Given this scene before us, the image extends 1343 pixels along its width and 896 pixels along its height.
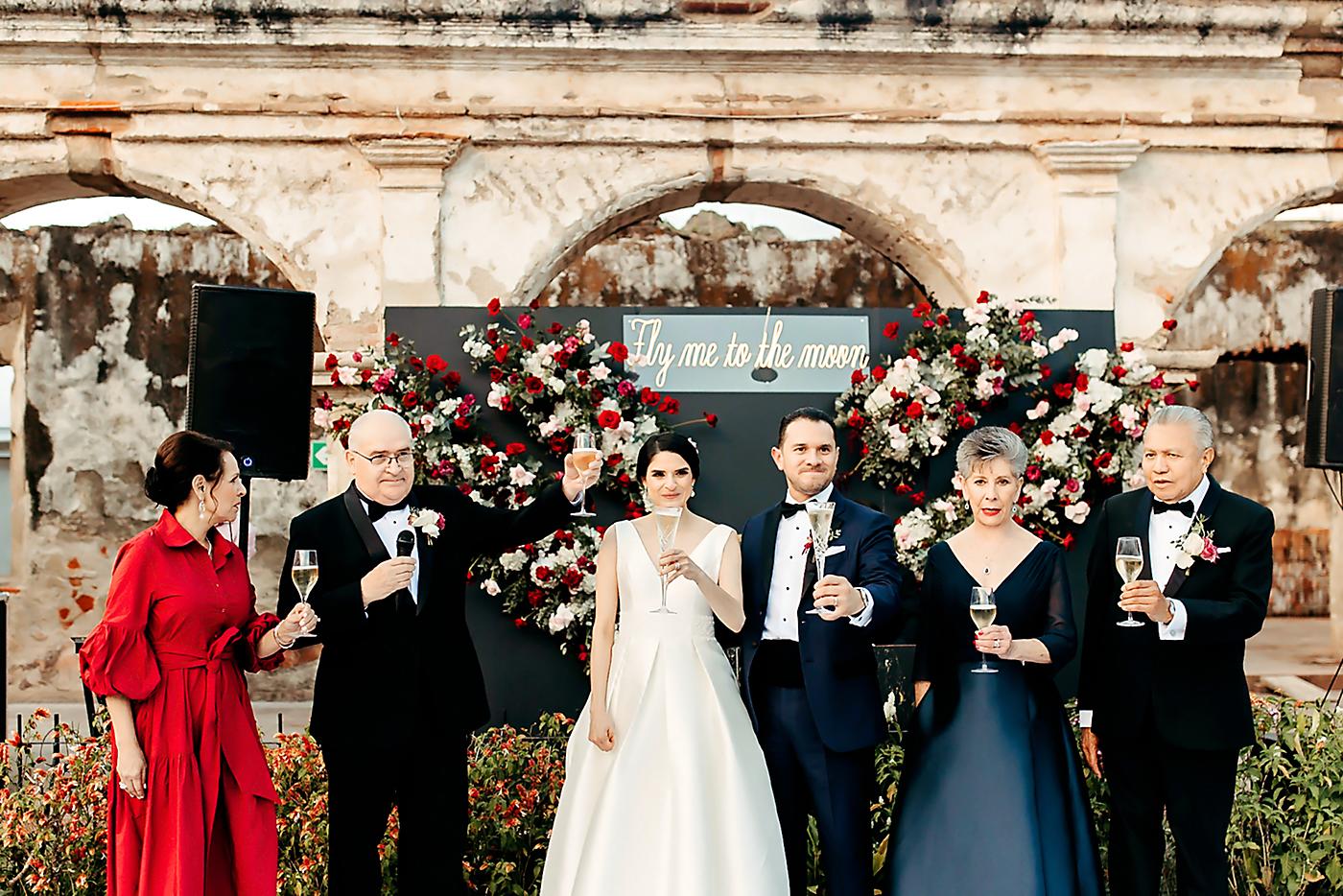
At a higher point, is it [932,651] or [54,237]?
[54,237]

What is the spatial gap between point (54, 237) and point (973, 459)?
9.22 m

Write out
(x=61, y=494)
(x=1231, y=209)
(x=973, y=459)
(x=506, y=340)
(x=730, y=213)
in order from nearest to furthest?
1. (x=973, y=459)
2. (x=506, y=340)
3. (x=1231, y=209)
4. (x=61, y=494)
5. (x=730, y=213)

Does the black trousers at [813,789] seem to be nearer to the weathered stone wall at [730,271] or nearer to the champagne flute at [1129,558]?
the champagne flute at [1129,558]

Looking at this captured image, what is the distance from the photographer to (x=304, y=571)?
3525 mm

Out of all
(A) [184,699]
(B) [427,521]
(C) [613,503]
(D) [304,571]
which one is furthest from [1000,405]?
(A) [184,699]

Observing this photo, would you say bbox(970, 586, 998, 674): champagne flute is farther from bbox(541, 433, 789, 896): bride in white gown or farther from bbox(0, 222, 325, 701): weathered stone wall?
bbox(0, 222, 325, 701): weathered stone wall

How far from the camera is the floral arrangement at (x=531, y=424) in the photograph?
6.03 meters

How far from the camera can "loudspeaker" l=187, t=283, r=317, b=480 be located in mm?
5297

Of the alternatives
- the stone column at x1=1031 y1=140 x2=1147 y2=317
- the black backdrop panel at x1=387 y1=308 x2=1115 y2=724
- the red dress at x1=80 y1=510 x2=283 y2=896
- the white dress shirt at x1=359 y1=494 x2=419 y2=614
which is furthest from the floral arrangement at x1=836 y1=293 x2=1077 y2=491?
the red dress at x1=80 y1=510 x2=283 y2=896

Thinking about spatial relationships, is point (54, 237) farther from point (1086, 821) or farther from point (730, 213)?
point (1086, 821)

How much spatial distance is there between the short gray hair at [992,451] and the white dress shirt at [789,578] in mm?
425

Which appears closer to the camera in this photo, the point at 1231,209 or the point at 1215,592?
the point at 1215,592

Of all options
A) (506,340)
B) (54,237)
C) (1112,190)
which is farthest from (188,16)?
(1112,190)

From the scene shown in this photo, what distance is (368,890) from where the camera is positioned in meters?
3.79
